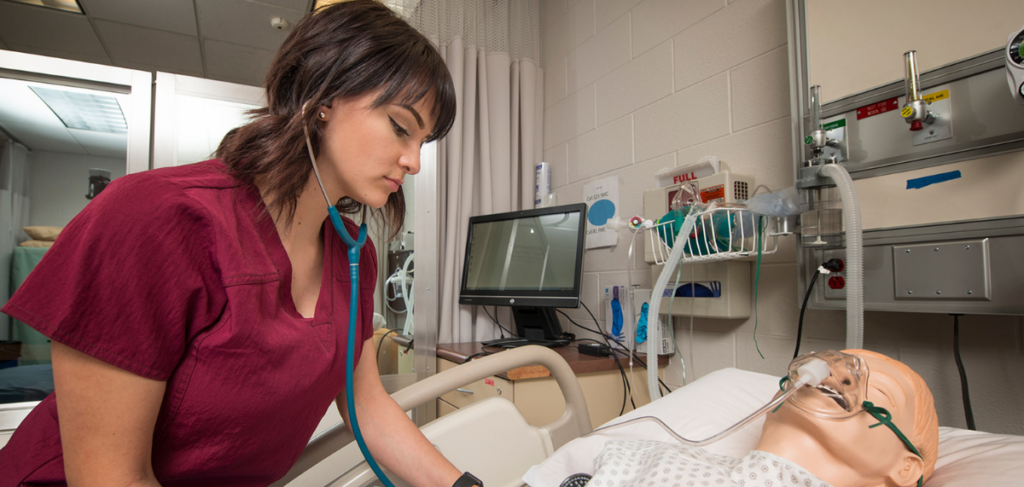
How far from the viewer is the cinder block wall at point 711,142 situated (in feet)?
3.14

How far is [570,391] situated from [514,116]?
1.44 m

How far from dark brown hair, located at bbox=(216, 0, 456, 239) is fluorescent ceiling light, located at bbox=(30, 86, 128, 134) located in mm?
1336

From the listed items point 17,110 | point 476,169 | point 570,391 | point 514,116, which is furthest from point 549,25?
point 17,110

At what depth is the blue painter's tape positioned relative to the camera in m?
0.86

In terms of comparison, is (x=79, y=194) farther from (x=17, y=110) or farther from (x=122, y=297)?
(x=122, y=297)

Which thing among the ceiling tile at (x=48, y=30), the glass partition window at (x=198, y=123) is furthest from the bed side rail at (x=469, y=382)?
the ceiling tile at (x=48, y=30)

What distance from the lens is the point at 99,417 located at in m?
0.49

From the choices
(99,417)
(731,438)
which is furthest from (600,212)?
(99,417)

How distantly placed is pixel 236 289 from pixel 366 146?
25 cm

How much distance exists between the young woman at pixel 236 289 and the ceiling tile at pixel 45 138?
1456 mm

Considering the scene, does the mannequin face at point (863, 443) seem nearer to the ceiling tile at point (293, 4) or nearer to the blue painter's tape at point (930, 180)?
the blue painter's tape at point (930, 180)

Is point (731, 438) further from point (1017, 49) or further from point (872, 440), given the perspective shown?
point (1017, 49)

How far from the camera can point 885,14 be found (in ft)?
3.13

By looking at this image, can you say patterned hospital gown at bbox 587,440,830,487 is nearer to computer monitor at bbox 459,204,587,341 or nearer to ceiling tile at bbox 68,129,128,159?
computer monitor at bbox 459,204,587,341
